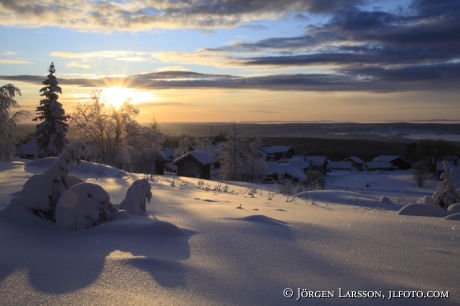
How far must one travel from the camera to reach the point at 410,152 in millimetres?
77125

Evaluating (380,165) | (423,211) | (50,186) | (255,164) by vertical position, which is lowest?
(380,165)

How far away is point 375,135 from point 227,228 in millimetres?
191323

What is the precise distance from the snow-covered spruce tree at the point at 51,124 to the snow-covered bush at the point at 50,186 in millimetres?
31578

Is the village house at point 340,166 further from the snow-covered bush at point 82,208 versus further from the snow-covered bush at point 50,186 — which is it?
the snow-covered bush at point 82,208

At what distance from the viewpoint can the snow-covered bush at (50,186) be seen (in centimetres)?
513

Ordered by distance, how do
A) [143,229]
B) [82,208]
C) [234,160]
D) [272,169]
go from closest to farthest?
[143,229], [82,208], [234,160], [272,169]

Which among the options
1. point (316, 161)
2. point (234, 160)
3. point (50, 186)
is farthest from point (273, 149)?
point (50, 186)

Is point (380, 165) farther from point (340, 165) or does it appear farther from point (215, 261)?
point (215, 261)

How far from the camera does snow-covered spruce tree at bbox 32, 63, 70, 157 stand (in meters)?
34.4

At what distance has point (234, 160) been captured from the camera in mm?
42594

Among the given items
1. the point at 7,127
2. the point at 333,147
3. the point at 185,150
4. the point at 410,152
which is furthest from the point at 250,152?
the point at 333,147

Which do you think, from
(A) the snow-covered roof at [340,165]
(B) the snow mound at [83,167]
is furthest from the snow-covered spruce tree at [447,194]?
(A) the snow-covered roof at [340,165]

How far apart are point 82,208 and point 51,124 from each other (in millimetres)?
33689

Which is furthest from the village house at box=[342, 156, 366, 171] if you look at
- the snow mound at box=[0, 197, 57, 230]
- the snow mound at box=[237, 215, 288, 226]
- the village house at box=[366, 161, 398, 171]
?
the snow mound at box=[0, 197, 57, 230]
